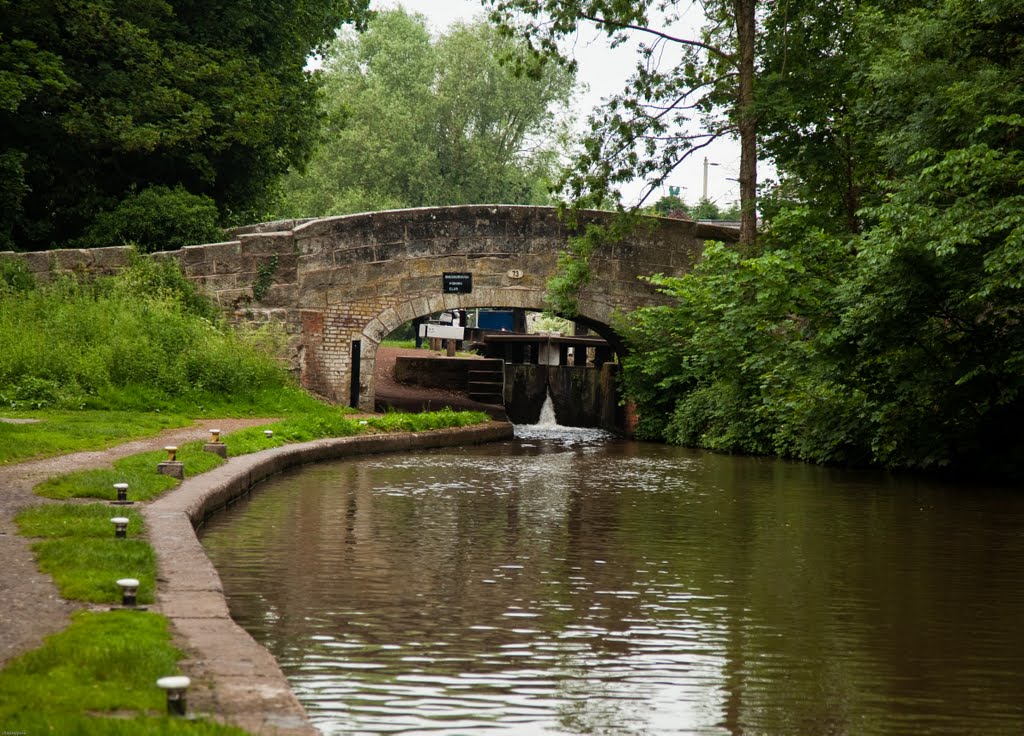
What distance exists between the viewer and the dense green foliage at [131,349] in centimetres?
1659

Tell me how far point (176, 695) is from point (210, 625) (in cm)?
139

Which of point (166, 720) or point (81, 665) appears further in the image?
point (81, 665)

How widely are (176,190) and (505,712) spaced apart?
21228 millimetres

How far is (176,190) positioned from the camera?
24.2 meters

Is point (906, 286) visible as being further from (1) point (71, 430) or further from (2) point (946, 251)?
(1) point (71, 430)

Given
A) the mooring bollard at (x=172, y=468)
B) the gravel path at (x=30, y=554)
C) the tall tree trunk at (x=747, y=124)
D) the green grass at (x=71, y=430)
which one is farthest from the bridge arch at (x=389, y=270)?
the mooring bollard at (x=172, y=468)

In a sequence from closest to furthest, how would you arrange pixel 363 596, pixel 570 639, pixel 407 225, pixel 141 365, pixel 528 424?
1. pixel 570 639
2. pixel 363 596
3. pixel 141 365
4. pixel 407 225
5. pixel 528 424

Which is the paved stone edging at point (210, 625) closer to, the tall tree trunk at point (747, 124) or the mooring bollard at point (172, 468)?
the mooring bollard at point (172, 468)

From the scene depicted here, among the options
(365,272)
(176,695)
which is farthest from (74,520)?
(365,272)

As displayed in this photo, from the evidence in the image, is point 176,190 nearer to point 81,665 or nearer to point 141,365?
point 141,365

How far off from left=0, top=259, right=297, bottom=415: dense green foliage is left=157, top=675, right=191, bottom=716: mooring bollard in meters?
12.7

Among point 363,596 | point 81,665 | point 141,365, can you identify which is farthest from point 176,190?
point 81,665

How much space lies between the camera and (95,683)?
159 inches

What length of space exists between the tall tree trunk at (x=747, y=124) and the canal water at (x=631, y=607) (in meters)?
9.78
